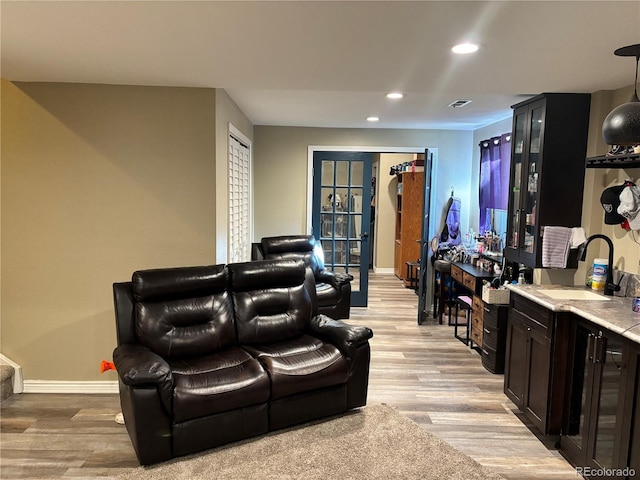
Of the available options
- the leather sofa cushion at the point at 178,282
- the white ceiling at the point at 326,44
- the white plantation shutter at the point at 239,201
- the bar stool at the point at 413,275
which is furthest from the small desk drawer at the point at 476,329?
the bar stool at the point at 413,275

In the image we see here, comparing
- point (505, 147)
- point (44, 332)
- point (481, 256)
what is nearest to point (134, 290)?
point (44, 332)

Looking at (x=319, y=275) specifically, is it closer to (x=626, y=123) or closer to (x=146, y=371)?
(x=146, y=371)

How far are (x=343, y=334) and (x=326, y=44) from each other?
73.0 inches

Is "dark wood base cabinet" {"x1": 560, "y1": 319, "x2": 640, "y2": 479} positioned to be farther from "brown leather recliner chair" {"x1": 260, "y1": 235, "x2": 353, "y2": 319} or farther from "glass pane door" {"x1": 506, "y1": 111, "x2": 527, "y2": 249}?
"brown leather recliner chair" {"x1": 260, "y1": 235, "x2": 353, "y2": 319}

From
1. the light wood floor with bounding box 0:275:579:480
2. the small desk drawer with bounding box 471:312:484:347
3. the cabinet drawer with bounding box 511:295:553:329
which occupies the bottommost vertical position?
the light wood floor with bounding box 0:275:579:480

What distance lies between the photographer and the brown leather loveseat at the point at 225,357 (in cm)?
256

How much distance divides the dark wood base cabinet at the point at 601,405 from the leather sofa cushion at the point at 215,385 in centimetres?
182

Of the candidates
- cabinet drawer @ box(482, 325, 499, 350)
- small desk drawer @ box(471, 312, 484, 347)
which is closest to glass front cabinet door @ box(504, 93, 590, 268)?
cabinet drawer @ box(482, 325, 499, 350)

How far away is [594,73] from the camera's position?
2.80 metres

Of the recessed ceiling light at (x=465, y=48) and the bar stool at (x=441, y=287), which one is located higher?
the recessed ceiling light at (x=465, y=48)

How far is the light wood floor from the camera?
2627mm

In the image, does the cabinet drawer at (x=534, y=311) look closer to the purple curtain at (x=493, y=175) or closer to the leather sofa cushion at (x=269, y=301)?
the leather sofa cushion at (x=269, y=301)

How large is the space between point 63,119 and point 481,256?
415 cm

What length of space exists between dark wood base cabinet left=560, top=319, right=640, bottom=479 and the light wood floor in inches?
7.5
